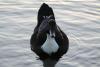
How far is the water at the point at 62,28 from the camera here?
1021cm

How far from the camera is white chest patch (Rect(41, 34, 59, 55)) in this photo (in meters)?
10.5

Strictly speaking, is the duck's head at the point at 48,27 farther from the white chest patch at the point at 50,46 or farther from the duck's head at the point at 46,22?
the white chest patch at the point at 50,46

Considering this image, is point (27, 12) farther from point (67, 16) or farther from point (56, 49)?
point (56, 49)

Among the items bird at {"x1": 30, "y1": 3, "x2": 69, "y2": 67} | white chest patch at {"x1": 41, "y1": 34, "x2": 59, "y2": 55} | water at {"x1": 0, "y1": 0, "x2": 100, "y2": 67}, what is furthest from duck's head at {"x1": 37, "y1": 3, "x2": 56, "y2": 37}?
water at {"x1": 0, "y1": 0, "x2": 100, "y2": 67}

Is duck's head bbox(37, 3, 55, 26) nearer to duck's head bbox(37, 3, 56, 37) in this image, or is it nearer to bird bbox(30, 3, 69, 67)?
duck's head bbox(37, 3, 56, 37)

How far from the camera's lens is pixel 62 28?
1222cm

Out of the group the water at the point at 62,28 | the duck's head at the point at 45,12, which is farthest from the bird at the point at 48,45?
the duck's head at the point at 45,12

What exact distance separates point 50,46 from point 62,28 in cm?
182

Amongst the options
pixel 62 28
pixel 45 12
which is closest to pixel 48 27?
pixel 45 12

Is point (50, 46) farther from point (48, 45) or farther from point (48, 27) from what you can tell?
point (48, 27)

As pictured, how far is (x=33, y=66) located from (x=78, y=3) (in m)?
4.98

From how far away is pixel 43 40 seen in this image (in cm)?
1062

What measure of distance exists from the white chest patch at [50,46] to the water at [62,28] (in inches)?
13.2

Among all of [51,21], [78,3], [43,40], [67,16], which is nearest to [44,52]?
[43,40]
